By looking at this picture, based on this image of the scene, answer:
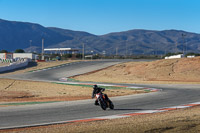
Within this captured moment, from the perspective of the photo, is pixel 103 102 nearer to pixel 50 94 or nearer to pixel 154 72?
pixel 50 94

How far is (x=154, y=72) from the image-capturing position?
5350 centimetres

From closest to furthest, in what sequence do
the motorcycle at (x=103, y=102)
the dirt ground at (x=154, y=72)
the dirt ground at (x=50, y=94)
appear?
the motorcycle at (x=103, y=102) → the dirt ground at (x=50, y=94) → the dirt ground at (x=154, y=72)

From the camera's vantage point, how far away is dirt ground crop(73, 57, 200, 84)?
49.9m

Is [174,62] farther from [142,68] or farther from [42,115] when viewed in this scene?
[42,115]

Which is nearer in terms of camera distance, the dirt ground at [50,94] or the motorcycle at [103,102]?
the motorcycle at [103,102]

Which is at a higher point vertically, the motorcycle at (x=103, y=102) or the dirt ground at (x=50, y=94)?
the motorcycle at (x=103, y=102)

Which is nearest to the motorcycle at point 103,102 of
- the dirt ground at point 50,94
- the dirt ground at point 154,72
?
the dirt ground at point 50,94

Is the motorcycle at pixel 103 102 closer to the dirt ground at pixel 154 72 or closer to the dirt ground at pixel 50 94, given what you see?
the dirt ground at pixel 50 94

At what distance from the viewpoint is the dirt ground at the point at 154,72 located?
4991cm

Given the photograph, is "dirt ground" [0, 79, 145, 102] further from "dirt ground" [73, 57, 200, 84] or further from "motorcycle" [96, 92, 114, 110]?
"dirt ground" [73, 57, 200, 84]

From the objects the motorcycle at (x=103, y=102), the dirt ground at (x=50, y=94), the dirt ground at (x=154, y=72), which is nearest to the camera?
the motorcycle at (x=103, y=102)

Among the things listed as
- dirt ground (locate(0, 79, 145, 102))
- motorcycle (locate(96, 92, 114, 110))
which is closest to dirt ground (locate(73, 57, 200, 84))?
dirt ground (locate(0, 79, 145, 102))

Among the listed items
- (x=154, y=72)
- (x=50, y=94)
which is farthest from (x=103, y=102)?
(x=154, y=72)

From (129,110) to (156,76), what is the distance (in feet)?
116
